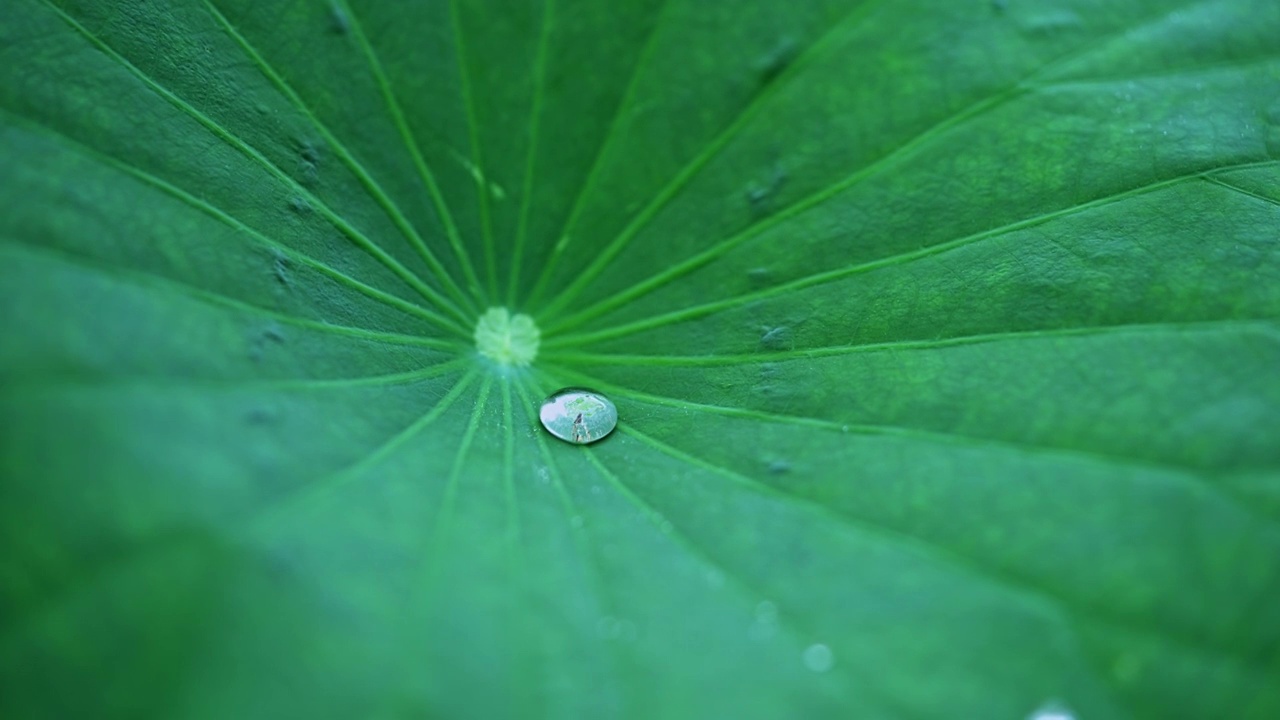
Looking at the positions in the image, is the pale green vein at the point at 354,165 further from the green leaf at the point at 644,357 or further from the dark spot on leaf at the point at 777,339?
the dark spot on leaf at the point at 777,339

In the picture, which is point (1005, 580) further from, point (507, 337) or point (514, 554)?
point (507, 337)

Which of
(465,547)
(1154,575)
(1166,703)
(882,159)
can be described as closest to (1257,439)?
(1154,575)

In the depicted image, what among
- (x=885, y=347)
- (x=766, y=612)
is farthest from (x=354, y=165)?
(x=766, y=612)

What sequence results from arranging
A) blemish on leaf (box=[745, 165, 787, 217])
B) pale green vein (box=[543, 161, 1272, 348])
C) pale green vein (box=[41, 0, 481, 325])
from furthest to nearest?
1. blemish on leaf (box=[745, 165, 787, 217])
2. pale green vein (box=[543, 161, 1272, 348])
3. pale green vein (box=[41, 0, 481, 325])

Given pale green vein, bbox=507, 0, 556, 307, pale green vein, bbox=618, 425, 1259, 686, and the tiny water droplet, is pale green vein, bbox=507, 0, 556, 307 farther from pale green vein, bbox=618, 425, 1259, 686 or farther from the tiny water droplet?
the tiny water droplet

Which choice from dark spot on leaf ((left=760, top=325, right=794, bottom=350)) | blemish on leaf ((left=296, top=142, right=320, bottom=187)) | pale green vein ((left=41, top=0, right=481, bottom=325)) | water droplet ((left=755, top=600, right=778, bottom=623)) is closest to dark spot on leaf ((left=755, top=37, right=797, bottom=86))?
dark spot on leaf ((left=760, top=325, right=794, bottom=350))

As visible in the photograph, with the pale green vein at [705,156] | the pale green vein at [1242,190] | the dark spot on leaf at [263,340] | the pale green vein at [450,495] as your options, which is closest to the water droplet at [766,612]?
the pale green vein at [450,495]

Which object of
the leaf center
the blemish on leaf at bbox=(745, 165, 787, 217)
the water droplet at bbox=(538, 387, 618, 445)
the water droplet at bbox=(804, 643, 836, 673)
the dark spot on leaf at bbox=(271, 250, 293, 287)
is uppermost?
the blemish on leaf at bbox=(745, 165, 787, 217)
